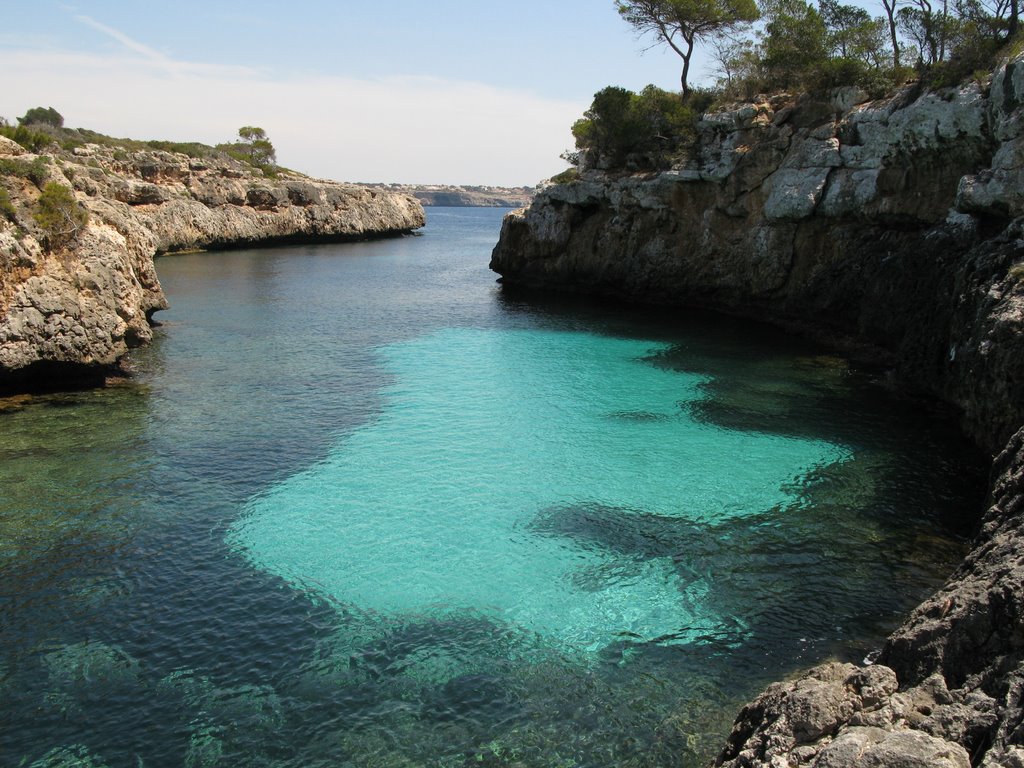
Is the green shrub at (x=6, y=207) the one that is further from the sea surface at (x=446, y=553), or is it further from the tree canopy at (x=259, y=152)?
the tree canopy at (x=259, y=152)

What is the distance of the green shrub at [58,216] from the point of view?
83.2 feet

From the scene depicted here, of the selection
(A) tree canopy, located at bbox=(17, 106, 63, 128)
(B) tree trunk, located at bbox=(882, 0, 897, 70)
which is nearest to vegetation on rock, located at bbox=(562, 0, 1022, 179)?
(B) tree trunk, located at bbox=(882, 0, 897, 70)

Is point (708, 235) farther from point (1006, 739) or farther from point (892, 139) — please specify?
point (1006, 739)

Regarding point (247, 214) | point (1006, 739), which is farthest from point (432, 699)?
point (247, 214)

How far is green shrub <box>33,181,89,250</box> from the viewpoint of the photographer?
25.4 metres

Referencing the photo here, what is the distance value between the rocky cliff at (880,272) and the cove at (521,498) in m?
4.50

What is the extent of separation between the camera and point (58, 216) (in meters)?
25.8

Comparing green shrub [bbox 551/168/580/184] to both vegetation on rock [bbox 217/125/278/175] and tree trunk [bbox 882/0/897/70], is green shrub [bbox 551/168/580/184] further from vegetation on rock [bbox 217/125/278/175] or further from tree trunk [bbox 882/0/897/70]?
vegetation on rock [bbox 217/125/278/175]

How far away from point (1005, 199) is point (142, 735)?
2375 cm

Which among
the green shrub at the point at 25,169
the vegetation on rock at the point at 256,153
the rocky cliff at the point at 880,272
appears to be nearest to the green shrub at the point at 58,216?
the green shrub at the point at 25,169

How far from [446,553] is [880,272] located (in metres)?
22.3

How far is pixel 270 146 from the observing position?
102250 millimetres

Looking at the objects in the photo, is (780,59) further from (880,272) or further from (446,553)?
(446,553)

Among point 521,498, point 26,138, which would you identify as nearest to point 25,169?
point 26,138
